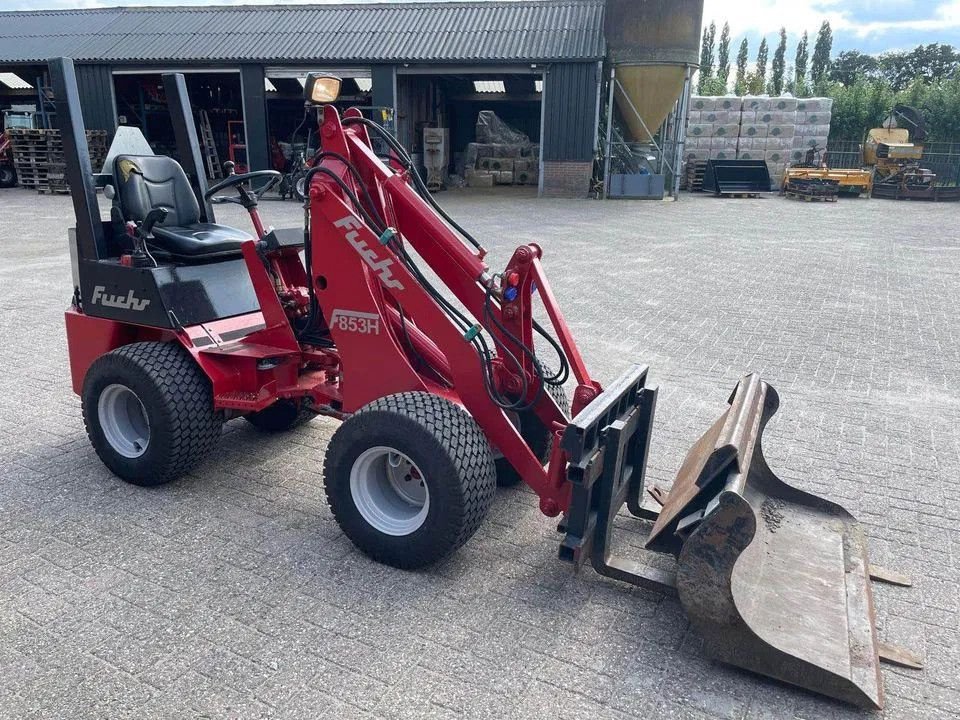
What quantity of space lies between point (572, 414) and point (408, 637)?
1290mm

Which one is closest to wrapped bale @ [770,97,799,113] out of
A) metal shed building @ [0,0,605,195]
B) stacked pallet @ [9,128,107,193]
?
metal shed building @ [0,0,605,195]

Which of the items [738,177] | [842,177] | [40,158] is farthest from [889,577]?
[40,158]

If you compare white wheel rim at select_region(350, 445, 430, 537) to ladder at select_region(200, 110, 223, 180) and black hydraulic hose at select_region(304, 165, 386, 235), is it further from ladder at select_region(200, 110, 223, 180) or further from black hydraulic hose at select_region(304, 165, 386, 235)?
ladder at select_region(200, 110, 223, 180)

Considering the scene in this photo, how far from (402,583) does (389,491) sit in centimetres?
45

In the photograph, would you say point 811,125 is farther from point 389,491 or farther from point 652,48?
point 389,491

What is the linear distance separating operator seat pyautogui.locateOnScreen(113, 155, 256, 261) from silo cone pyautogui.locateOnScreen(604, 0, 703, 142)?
58.8 ft

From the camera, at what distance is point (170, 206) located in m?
4.54

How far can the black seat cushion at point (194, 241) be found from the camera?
13.9 ft

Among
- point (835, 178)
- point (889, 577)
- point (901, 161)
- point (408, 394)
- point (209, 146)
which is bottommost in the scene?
point (889, 577)

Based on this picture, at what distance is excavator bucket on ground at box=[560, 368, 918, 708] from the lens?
2.70 metres

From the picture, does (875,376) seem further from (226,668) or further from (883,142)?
(883,142)

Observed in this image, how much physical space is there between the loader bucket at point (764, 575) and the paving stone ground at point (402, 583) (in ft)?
0.45

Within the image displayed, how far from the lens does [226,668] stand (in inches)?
110

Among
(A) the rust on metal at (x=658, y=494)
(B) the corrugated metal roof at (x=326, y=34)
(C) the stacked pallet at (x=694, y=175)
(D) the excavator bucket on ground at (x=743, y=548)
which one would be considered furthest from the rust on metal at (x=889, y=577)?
(C) the stacked pallet at (x=694, y=175)
